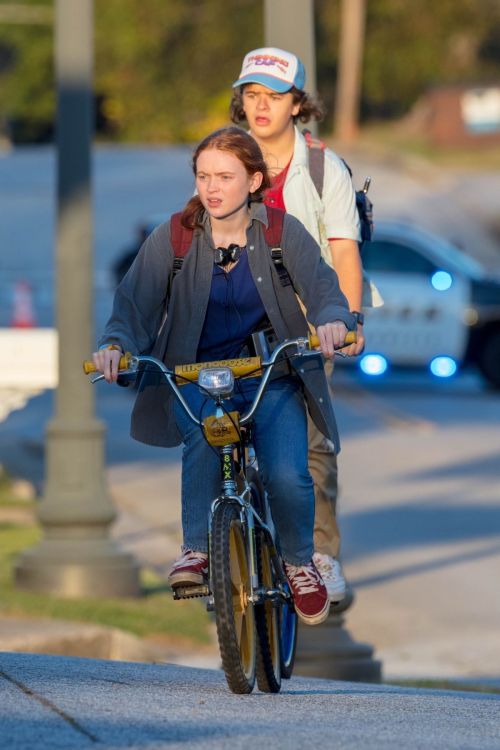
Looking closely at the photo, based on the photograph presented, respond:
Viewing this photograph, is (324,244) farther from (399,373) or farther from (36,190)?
(36,190)

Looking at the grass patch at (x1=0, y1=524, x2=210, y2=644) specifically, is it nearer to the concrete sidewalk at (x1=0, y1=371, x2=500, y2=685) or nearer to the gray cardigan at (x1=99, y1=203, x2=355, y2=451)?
the concrete sidewalk at (x1=0, y1=371, x2=500, y2=685)

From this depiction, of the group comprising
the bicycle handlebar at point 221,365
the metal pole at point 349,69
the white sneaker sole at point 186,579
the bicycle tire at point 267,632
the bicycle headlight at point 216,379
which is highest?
the metal pole at point 349,69

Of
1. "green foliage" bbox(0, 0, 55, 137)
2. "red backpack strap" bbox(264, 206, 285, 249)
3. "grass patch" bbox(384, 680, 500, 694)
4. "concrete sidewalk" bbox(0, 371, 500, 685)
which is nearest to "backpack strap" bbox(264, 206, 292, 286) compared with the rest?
"red backpack strap" bbox(264, 206, 285, 249)

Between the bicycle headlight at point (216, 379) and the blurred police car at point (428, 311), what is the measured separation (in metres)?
15.3

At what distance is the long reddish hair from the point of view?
227 inches

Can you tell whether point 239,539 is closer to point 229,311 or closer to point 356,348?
point 229,311

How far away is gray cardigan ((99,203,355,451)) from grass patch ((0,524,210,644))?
429 cm

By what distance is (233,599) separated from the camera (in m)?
5.61

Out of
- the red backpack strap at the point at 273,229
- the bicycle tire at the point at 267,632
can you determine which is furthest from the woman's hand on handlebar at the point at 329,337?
the bicycle tire at the point at 267,632

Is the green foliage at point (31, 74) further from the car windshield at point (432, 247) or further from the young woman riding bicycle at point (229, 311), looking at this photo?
the young woman riding bicycle at point (229, 311)

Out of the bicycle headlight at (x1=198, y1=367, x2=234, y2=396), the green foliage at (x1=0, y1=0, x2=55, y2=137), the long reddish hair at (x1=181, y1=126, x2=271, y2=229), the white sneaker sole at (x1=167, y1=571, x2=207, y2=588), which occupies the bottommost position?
the white sneaker sole at (x1=167, y1=571, x2=207, y2=588)

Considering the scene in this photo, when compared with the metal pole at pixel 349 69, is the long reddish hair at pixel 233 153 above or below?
below

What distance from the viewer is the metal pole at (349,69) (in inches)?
1961

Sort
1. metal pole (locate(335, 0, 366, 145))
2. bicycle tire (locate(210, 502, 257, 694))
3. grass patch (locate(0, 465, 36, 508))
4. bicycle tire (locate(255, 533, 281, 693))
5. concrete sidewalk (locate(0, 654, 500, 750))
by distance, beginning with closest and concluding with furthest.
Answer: concrete sidewalk (locate(0, 654, 500, 750)), bicycle tire (locate(210, 502, 257, 694)), bicycle tire (locate(255, 533, 281, 693)), grass patch (locate(0, 465, 36, 508)), metal pole (locate(335, 0, 366, 145))
